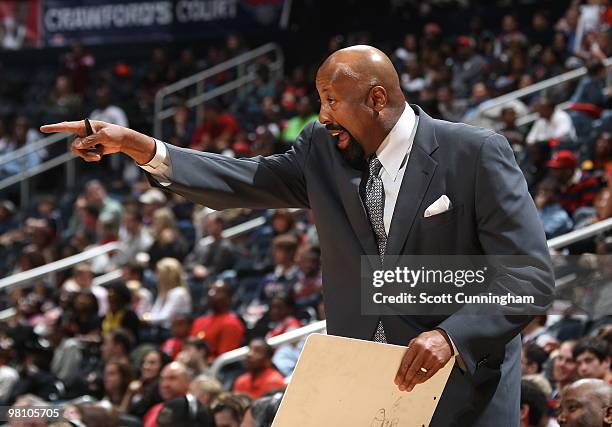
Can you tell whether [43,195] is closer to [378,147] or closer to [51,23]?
[51,23]

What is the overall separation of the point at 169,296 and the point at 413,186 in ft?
22.2

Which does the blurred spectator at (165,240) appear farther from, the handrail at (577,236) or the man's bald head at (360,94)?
the man's bald head at (360,94)

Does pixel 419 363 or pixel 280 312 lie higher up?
pixel 419 363

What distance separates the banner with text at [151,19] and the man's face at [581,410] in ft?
40.2

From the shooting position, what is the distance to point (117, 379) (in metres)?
7.65

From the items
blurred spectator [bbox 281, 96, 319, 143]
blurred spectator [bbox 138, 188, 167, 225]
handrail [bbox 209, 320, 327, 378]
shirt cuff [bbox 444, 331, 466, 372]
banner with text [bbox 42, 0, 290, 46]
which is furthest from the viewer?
banner with text [bbox 42, 0, 290, 46]

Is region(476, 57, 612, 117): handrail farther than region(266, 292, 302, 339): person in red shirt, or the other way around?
region(476, 57, 612, 117): handrail

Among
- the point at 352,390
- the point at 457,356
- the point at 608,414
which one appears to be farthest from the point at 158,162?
the point at 608,414

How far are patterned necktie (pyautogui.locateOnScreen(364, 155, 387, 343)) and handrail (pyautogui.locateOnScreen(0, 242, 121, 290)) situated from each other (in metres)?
7.84

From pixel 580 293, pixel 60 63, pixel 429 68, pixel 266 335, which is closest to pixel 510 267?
pixel 580 293

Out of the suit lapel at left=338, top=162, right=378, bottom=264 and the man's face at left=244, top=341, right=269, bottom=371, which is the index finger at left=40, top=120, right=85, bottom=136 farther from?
the man's face at left=244, top=341, right=269, bottom=371

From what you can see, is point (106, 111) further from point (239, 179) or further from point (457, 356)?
point (457, 356)

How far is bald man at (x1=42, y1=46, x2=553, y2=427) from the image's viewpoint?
276 cm

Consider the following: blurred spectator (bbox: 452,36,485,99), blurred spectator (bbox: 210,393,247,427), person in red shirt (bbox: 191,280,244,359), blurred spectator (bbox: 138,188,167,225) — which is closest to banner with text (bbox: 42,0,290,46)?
blurred spectator (bbox: 452,36,485,99)
